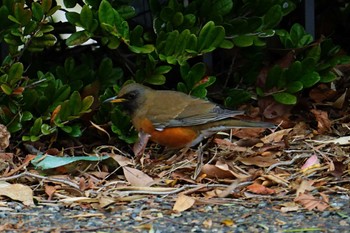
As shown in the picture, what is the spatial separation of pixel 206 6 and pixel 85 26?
0.91 meters

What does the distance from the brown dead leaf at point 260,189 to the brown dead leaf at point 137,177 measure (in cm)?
62

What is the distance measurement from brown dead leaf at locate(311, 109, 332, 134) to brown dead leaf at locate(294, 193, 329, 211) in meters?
1.58

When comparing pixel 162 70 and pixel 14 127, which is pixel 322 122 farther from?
pixel 14 127

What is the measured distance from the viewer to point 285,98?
630 centimetres

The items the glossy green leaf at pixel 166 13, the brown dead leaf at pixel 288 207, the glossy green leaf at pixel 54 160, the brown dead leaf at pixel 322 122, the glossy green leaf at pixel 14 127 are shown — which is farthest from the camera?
the brown dead leaf at pixel 322 122

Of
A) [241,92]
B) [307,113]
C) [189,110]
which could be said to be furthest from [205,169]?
[307,113]

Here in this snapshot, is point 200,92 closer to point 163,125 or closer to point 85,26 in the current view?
point 163,125

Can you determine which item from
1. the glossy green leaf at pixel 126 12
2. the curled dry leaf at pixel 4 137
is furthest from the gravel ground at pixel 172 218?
the glossy green leaf at pixel 126 12

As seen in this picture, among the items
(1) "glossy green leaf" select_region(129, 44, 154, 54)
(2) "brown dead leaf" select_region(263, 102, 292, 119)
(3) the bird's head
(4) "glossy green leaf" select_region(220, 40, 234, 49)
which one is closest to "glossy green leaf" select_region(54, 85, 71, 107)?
(3) the bird's head

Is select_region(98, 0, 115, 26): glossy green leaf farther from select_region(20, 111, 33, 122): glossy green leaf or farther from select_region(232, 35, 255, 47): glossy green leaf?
select_region(232, 35, 255, 47): glossy green leaf

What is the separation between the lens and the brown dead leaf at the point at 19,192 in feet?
16.1

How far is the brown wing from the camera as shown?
6.00m

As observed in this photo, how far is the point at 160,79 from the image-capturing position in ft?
19.7

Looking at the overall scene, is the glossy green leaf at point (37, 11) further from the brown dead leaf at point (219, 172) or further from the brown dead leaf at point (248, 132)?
the brown dead leaf at point (248, 132)
